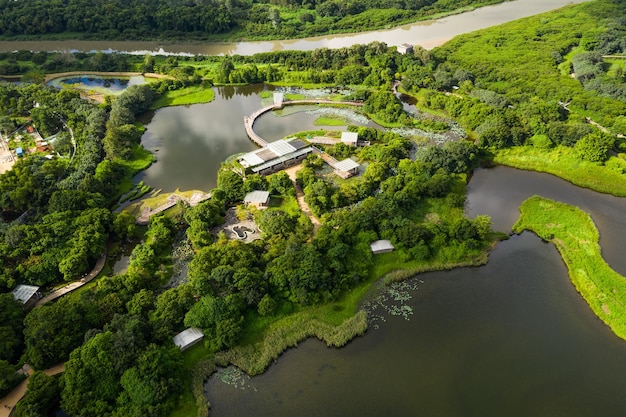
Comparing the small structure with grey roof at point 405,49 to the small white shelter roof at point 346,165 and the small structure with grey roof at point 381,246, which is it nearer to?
the small white shelter roof at point 346,165

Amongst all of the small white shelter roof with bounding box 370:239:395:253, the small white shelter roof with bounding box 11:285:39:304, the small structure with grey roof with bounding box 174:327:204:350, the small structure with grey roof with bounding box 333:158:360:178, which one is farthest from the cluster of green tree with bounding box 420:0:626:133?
the small white shelter roof with bounding box 11:285:39:304

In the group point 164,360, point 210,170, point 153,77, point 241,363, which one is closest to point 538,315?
point 241,363

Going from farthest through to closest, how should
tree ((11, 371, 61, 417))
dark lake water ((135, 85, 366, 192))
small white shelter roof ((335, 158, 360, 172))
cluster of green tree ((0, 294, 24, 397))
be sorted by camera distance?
dark lake water ((135, 85, 366, 192)) < small white shelter roof ((335, 158, 360, 172)) < cluster of green tree ((0, 294, 24, 397)) < tree ((11, 371, 61, 417))

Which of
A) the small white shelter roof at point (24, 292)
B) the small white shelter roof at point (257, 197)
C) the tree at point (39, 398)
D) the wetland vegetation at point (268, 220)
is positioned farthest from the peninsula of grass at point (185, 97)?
the tree at point (39, 398)

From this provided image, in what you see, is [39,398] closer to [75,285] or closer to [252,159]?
[75,285]

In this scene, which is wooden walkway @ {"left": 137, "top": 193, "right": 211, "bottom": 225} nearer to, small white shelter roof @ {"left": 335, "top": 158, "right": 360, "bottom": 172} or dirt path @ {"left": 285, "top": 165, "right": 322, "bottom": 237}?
dirt path @ {"left": 285, "top": 165, "right": 322, "bottom": 237}

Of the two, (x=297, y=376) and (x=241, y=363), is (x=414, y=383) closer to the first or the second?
(x=297, y=376)

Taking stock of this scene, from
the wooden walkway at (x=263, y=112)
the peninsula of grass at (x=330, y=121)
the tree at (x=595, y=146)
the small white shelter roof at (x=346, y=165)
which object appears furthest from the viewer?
the peninsula of grass at (x=330, y=121)
